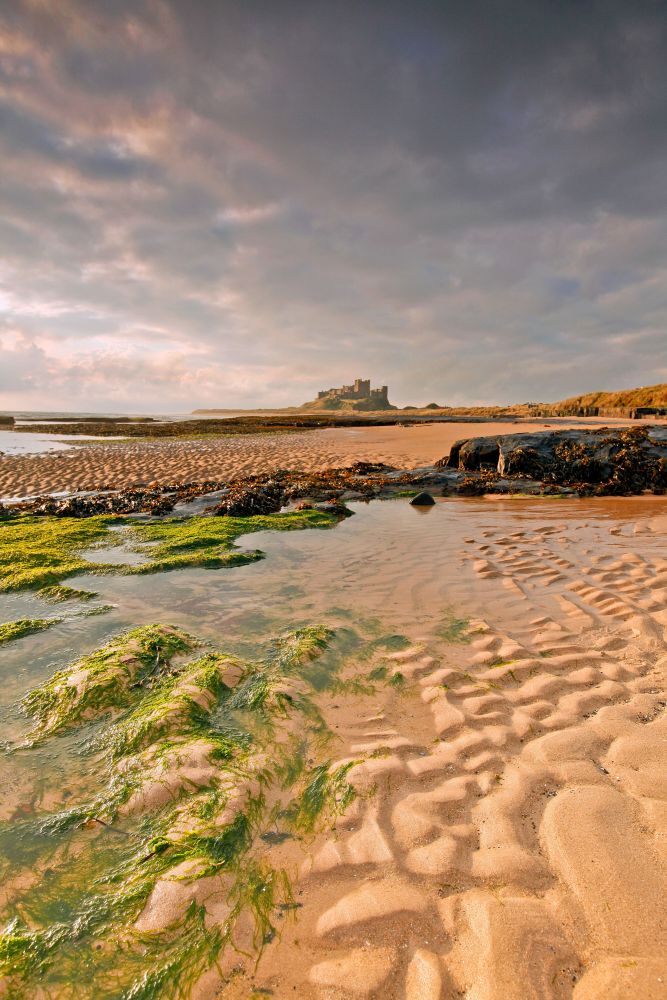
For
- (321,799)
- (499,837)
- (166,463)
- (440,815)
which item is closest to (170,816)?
(321,799)

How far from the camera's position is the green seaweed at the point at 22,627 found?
15.4ft

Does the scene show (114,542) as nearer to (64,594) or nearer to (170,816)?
(64,594)

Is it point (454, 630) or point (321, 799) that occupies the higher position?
point (454, 630)

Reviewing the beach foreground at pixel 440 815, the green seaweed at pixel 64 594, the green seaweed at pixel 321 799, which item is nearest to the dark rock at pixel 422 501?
the beach foreground at pixel 440 815

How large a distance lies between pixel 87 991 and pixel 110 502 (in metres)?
11.1

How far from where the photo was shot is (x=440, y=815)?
2.45 meters

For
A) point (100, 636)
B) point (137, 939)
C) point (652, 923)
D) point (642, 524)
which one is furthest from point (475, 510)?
point (137, 939)

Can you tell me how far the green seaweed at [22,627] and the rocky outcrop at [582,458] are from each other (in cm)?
1244

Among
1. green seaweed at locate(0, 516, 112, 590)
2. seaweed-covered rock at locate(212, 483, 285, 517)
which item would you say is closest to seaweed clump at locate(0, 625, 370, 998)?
green seaweed at locate(0, 516, 112, 590)

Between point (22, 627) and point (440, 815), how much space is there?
472 cm

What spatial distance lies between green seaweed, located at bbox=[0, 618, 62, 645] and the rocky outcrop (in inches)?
490

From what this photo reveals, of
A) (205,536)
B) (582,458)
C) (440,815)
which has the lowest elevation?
(440,815)

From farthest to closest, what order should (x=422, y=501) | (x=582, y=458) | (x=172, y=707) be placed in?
1. (x=582, y=458)
2. (x=422, y=501)
3. (x=172, y=707)

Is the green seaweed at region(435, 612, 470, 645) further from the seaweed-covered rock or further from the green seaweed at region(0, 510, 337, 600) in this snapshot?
the seaweed-covered rock
